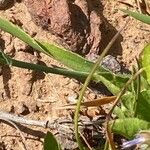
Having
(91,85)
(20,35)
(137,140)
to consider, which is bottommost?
(137,140)

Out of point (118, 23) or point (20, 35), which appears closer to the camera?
point (20, 35)

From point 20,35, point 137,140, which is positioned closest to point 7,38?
point 20,35

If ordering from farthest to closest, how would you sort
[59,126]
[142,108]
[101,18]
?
[101,18], [59,126], [142,108]

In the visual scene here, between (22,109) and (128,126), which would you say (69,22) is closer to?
(22,109)

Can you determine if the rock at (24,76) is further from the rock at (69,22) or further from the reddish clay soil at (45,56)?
the rock at (69,22)

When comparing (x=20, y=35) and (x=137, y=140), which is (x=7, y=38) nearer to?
(x=20, y=35)
